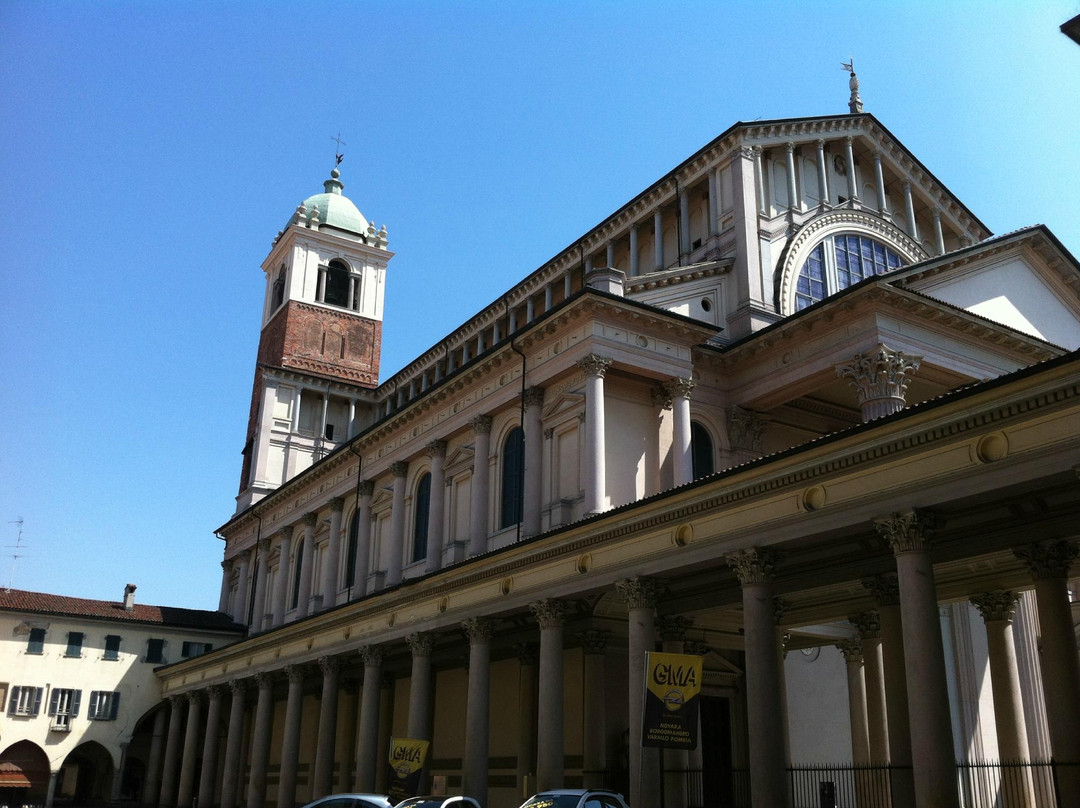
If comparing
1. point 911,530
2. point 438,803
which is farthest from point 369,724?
point 911,530

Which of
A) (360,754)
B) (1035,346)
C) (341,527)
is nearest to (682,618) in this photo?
(360,754)

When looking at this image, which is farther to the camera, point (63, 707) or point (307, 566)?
point (63, 707)

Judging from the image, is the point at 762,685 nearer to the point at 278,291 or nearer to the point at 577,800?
the point at 577,800

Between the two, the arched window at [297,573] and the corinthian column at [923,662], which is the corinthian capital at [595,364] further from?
the arched window at [297,573]

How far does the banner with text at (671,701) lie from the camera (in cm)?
1513

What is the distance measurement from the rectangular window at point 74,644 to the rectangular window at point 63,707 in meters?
1.53

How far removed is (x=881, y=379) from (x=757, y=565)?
10522mm

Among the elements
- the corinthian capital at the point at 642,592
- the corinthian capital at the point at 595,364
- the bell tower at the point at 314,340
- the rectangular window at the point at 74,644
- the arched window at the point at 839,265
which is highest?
the bell tower at the point at 314,340

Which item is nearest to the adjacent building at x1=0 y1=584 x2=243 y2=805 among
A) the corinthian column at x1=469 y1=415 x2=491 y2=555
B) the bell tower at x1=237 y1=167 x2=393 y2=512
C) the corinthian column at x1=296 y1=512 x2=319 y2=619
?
the bell tower at x1=237 y1=167 x2=393 y2=512

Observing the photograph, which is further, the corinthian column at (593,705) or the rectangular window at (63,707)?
the rectangular window at (63,707)

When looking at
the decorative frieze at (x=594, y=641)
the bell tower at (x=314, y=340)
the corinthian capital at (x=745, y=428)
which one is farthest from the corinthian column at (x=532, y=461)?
the bell tower at (x=314, y=340)

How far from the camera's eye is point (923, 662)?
12.9 m

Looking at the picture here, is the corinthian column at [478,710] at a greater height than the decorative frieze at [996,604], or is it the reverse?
the decorative frieze at [996,604]

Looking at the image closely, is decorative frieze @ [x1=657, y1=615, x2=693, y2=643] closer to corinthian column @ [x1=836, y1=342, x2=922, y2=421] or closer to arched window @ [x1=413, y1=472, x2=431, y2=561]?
corinthian column @ [x1=836, y1=342, x2=922, y2=421]
